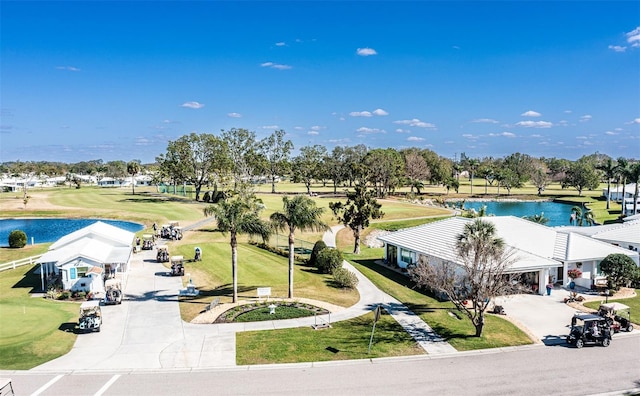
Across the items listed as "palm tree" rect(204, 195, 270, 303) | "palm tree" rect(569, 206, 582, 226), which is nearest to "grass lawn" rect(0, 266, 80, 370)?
"palm tree" rect(204, 195, 270, 303)

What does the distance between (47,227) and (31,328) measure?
166ft

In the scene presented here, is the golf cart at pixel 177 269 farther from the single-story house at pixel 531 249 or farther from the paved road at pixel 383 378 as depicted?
the single-story house at pixel 531 249

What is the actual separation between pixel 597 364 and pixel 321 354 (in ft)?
42.2

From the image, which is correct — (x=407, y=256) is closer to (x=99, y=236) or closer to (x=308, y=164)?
(x=99, y=236)

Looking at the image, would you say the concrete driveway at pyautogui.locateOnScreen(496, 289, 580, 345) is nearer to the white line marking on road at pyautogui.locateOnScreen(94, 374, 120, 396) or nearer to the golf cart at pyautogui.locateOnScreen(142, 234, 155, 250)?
the white line marking on road at pyautogui.locateOnScreen(94, 374, 120, 396)

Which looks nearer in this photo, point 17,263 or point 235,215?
point 235,215

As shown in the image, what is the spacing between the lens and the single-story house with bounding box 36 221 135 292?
32.6 meters

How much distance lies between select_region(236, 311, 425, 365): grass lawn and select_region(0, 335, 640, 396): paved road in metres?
0.76

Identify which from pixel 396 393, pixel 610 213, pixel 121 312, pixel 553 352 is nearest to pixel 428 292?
pixel 553 352

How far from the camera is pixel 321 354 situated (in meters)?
22.3

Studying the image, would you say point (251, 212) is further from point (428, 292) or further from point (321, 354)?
point (428, 292)

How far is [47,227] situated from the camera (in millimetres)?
69250

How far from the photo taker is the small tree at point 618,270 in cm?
3472

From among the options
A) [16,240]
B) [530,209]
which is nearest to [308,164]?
[530,209]
